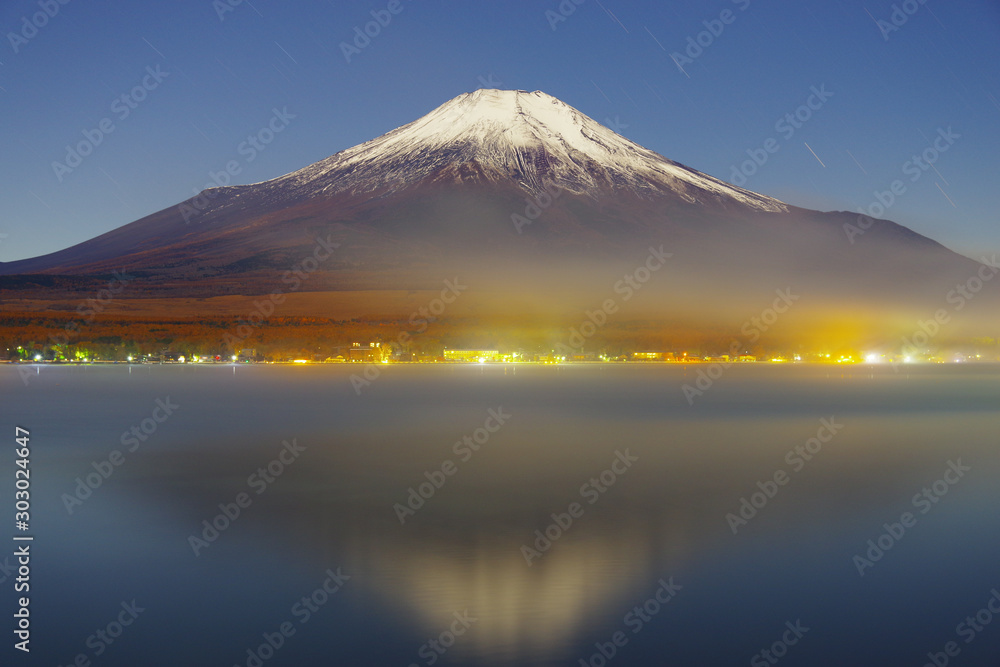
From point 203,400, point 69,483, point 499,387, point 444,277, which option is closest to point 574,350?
point 444,277

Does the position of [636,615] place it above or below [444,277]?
below

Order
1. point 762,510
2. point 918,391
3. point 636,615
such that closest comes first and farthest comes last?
point 636,615
point 762,510
point 918,391

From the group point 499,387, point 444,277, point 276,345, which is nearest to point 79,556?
point 499,387

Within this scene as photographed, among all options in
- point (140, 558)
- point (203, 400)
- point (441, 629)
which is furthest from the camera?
point (203, 400)

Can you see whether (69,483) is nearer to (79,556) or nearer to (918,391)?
(79,556)

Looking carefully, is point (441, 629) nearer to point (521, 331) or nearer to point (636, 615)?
point (636, 615)

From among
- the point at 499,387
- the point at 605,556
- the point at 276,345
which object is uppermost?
the point at 276,345

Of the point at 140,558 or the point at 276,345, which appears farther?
the point at 276,345
